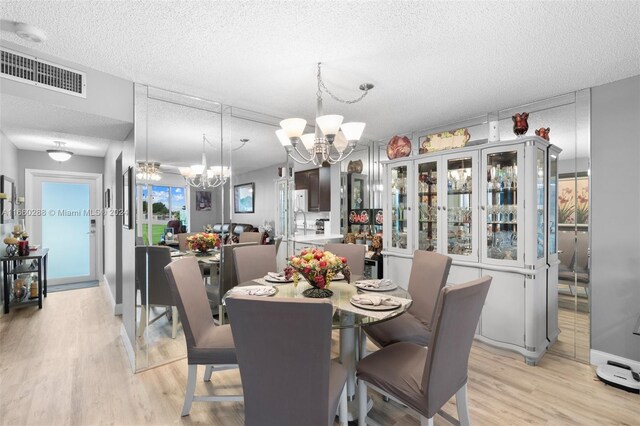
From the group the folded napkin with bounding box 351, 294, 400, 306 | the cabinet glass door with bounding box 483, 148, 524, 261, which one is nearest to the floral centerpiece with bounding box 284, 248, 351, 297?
the folded napkin with bounding box 351, 294, 400, 306

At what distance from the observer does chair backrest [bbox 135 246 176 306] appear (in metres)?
2.70

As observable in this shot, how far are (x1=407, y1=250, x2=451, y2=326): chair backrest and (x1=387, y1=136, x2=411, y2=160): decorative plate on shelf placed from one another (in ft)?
5.04

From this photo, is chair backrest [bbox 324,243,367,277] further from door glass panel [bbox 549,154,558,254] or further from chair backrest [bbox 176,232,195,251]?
door glass panel [bbox 549,154,558,254]

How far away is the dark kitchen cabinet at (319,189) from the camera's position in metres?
4.78

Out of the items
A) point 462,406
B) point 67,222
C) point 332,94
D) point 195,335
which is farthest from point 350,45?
point 67,222

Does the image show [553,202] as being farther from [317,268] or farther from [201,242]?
[201,242]

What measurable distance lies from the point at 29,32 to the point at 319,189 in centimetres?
349

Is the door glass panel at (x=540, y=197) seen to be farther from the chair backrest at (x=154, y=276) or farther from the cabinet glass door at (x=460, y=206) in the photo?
the chair backrest at (x=154, y=276)

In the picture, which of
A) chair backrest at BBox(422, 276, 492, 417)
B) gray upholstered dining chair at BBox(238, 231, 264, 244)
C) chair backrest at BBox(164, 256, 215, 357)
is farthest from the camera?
gray upholstered dining chair at BBox(238, 231, 264, 244)

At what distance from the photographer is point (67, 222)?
17.4 ft

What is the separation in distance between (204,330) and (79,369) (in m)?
1.35

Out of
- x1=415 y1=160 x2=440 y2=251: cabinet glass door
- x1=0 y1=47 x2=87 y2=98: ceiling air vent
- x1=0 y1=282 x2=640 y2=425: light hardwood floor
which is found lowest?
x1=0 y1=282 x2=640 y2=425: light hardwood floor

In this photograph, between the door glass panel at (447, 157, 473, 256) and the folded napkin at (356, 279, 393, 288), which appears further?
the door glass panel at (447, 157, 473, 256)

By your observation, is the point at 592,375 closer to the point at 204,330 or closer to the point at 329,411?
the point at 329,411
